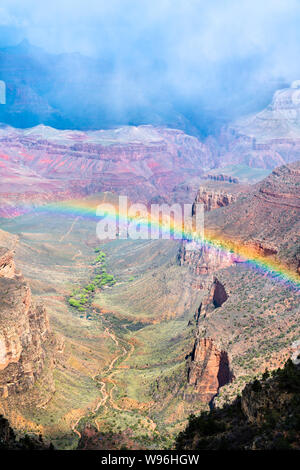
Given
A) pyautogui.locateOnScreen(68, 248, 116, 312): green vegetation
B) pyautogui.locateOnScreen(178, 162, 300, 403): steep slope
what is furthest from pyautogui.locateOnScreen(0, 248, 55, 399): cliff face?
pyautogui.locateOnScreen(68, 248, 116, 312): green vegetation

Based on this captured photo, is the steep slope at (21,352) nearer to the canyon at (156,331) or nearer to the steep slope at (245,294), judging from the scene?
the canyon at (156,331)

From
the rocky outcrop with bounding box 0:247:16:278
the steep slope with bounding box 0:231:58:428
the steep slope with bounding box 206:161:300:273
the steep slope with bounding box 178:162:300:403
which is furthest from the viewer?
the steep slope with bounding box 206:161:300:273

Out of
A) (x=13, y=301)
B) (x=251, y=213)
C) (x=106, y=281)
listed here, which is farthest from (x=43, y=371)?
(x=106, y=281)

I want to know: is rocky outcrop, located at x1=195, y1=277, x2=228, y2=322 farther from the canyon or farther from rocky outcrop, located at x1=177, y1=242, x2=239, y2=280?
rocky outcrop, located at x1=177, y1=242, x2=239, y2=280

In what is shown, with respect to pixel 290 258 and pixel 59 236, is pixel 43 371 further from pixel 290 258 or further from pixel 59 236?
pixel 59 236

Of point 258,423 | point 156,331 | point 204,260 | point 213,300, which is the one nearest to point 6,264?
point 156,331
